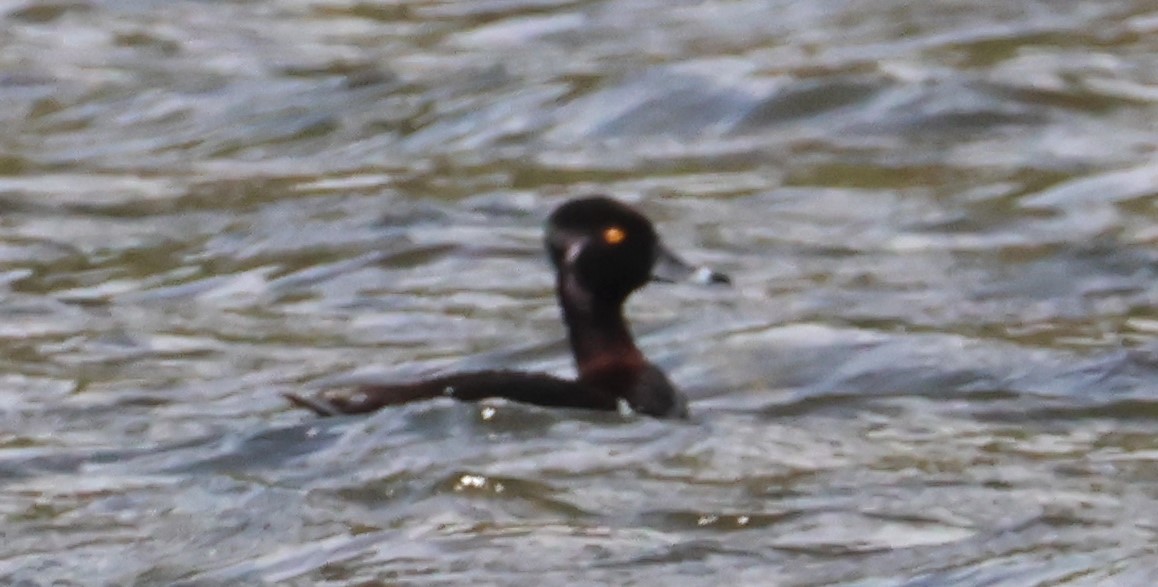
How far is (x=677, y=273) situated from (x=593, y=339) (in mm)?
341

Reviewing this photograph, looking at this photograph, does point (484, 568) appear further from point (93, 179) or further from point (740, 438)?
point (93, 179)

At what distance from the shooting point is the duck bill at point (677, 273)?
10.2 meters

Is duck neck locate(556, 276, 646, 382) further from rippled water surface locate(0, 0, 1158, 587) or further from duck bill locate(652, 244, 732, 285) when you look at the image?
rippled water surface locate(0, 0, 1158, 587)

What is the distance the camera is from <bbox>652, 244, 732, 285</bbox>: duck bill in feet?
33.5

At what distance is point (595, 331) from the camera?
10.3m

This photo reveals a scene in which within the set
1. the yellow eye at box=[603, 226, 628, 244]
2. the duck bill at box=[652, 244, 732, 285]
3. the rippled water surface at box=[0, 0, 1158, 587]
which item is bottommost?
the rippled water surface at box=[0, 0, 1158, 587]

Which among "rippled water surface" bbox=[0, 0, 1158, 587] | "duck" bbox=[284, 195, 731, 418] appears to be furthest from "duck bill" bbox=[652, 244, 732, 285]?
"rippled water surface" bbox=[0, 0, 1158, 587]

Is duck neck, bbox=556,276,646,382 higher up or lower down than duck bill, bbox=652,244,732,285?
lower down

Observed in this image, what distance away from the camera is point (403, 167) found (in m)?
15.2

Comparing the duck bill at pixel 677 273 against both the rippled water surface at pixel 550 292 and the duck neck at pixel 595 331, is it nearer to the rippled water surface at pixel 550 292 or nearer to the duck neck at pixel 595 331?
the duck neck at pixel 595 331

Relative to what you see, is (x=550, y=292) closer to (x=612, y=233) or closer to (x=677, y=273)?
(x=677, y=273)

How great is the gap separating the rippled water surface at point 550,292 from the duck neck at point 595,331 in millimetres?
335

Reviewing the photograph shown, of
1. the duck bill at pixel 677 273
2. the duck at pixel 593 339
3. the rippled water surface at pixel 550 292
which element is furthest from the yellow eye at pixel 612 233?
the rippled water surface at pixel 550 292

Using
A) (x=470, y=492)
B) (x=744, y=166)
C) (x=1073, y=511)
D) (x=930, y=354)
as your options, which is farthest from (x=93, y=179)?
(x=1073, y=511)
